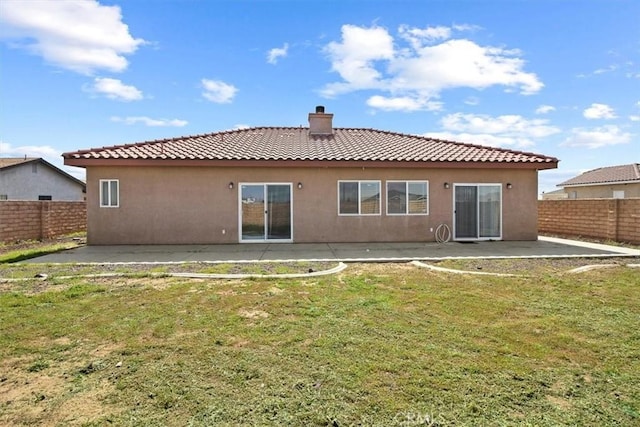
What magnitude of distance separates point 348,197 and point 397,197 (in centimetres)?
179

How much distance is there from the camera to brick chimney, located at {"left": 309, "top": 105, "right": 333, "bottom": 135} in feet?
57.0

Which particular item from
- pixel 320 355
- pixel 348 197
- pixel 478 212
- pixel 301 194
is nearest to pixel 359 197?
pixel 348 197

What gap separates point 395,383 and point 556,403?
123 centimetres

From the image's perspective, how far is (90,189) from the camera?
12.3 metres

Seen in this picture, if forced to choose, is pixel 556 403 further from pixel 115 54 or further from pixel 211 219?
pixel 115 54

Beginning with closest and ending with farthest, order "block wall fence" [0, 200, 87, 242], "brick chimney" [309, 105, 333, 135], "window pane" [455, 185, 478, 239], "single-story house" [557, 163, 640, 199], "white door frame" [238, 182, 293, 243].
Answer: "white door frame" [238, 182, 293, 243]
"block wall fence" [0, 200, 87, 242]
"window pane" [455, 185, 478, 239]
"brick chimney" [309, 105, 333, 135]
"single-story house" [557, 163, 640, 199]

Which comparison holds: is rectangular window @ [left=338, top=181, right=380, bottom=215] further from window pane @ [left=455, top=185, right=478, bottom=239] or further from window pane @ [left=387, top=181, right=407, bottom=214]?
window pane @ [left=455, top=185, right=478, bottom=239]

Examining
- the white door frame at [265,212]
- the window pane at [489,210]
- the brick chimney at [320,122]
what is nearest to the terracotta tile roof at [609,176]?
the window pane at [489,210]

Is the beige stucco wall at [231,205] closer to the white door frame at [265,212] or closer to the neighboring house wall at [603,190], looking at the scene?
the white door frame at [265,212]

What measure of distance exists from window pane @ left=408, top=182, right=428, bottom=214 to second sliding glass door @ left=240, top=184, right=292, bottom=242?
4400 mm

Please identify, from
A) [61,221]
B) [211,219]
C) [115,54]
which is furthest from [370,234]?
[61,221]

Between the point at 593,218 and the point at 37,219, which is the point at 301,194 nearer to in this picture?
the point at 37,219

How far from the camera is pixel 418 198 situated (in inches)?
516

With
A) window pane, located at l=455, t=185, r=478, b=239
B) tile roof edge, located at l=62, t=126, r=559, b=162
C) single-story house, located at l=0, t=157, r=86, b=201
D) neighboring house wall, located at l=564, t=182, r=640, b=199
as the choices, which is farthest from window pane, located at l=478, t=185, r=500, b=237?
single-story house, located at l=0, t=157, r=86, b=201
